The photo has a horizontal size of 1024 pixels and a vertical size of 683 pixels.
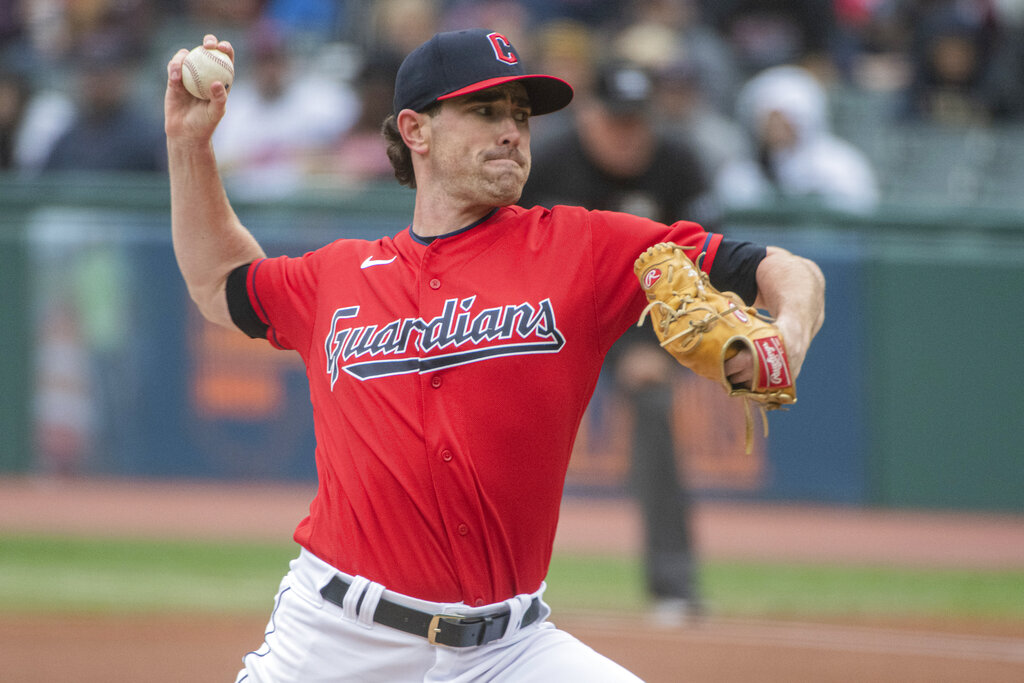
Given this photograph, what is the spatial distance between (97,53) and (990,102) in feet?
21.7

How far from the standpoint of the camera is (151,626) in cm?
600

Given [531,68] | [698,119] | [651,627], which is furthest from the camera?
[531,68]

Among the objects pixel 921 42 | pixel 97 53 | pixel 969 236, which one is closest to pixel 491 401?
pixel 969 236

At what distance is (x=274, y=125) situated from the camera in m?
9.23

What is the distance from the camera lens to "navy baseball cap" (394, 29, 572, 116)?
2871 mm

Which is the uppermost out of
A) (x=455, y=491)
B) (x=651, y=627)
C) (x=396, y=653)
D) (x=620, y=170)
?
(x=620, y=170)

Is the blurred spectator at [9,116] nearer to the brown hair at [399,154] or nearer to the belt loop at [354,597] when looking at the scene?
the brown hair at [399,154]

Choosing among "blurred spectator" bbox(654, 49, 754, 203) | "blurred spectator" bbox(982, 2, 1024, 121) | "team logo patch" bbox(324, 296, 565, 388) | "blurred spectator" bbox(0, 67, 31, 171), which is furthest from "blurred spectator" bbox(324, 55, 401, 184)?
"team logo patch" bbox(324, 296, 565, 388)

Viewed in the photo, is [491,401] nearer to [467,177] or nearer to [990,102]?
[467,177]

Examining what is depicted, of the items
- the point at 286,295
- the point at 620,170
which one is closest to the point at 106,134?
the point at 620,170

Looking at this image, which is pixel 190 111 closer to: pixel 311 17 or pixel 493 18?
pixel 493 18

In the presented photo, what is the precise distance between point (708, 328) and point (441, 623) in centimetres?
84

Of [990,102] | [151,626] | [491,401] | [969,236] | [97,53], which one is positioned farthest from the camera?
[990,102]

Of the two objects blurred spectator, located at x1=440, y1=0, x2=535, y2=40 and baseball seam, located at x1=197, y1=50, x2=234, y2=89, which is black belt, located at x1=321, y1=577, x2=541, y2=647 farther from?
blurred spectator, located at x1=440, y1=0, x2=535, y2=40
